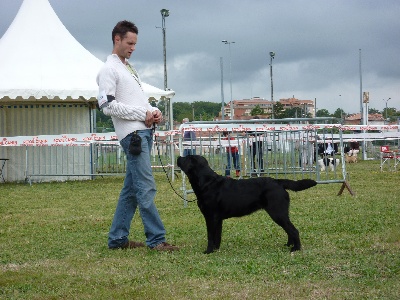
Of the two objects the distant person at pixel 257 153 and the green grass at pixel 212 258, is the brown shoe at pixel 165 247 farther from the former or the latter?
the distant person at pixel 257 153

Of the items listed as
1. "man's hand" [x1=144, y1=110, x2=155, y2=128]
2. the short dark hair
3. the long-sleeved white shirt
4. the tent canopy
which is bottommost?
"man's hand" [x1=144, y1=110, x2=155, y2=128]

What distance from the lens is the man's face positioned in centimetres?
611

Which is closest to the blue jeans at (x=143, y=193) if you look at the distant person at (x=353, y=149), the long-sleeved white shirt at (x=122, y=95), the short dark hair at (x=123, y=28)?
the long-sleeved white shirt at (x=122, y=95)

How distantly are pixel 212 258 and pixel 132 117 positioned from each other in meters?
1.47

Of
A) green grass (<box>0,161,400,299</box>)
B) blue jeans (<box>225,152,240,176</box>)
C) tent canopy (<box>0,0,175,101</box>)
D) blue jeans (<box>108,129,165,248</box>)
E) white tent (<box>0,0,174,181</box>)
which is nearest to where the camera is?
green grass (<box>0,161,400,299</box>)

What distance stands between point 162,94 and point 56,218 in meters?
8.13

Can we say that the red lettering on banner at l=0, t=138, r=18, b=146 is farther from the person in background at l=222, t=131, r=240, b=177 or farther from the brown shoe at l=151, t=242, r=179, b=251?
the brown shoe at l=151, t=242, r=179, b=251

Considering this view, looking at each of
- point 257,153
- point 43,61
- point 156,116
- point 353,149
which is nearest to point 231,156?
point 257,153

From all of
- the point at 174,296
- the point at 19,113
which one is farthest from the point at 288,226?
the point at 19,113

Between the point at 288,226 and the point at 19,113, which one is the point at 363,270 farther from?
the point at 19,113

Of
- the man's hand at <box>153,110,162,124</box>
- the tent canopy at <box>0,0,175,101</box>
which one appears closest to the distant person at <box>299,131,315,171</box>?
the man's hand at <box>153,110,162,124</box>

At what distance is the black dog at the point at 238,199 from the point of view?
5.86 meters

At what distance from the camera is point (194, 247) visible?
620 cm

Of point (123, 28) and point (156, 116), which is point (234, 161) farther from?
point (123, 28)
